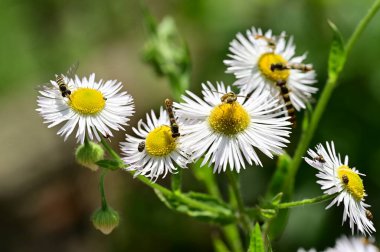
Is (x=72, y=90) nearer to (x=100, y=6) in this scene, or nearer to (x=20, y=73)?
(x=100, y=6)

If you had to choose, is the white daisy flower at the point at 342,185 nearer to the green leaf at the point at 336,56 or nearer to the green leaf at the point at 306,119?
the green leaf at the point at 306,119

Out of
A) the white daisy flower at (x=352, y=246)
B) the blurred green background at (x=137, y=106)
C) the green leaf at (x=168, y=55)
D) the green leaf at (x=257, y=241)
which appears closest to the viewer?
Result: the white daisy flower at (x=352, y=246)

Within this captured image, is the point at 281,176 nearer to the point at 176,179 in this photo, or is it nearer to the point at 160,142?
the point at 176,179

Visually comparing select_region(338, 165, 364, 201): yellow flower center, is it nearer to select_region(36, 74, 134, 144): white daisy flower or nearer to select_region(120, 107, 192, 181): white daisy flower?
select_region(120, 107, 192, 181): white daisy flower

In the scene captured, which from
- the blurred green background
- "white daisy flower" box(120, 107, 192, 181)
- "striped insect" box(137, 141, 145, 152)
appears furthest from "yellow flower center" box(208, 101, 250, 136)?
the blurred green background

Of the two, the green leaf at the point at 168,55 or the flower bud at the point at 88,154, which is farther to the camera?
the green leaf at the point at 168,55

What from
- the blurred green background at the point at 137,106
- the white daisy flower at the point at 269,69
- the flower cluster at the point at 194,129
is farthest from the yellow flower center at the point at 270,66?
the blurred green background at the point at 137,106

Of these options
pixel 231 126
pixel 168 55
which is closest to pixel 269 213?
pixel 231 126

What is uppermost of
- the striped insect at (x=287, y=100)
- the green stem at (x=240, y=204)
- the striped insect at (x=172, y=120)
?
the striped insect at (x=287, y=100)
